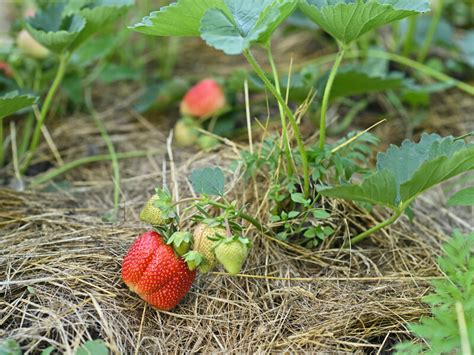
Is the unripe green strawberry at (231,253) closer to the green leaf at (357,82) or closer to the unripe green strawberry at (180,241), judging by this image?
the unripe green strawberry at (180,241)

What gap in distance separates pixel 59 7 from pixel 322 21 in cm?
87

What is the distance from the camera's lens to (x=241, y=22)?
129cm

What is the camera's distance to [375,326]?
133 centimetres

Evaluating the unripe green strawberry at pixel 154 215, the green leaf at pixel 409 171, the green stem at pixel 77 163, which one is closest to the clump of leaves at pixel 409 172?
the green leaf at pixel 409 171

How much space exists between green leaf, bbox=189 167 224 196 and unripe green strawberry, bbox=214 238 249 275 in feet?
0.60

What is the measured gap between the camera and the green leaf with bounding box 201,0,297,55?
1.15 metres

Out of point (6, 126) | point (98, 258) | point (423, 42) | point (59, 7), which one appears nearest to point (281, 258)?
point (98, 258)

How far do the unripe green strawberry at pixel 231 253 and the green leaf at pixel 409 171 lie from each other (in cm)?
20

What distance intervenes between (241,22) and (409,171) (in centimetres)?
48

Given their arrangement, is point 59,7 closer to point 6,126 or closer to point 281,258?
point 6,126

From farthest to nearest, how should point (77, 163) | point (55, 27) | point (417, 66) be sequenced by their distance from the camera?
1. point (417, 66)
2. point (77, 163)
3. point (55, 27)

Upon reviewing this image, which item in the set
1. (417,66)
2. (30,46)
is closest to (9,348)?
(30,46)

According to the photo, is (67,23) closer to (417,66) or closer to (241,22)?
(241,22)

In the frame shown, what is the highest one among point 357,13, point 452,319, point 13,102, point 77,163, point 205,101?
point 357,13
